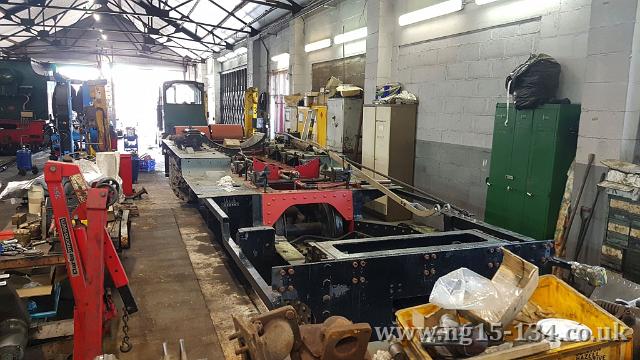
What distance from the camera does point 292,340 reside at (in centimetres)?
150

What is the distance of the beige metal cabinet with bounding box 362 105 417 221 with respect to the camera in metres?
7.19

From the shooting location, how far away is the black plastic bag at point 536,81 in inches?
182

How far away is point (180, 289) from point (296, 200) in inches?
54.4

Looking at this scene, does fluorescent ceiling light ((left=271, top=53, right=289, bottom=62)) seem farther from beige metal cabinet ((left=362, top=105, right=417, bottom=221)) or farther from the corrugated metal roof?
beige metal cabinet ((left=362, top=105, right=417, bottom=221))

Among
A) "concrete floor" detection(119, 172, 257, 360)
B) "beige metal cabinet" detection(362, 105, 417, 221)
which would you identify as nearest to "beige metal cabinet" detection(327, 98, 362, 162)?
"beige metal cabinet" detection(362, 105, 417, 221)

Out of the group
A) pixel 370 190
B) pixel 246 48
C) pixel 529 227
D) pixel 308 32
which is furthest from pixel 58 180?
pixel 246 48

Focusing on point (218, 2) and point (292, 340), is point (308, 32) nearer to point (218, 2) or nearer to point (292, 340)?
point (218, 2)

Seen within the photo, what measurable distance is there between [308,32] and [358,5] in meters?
2.83

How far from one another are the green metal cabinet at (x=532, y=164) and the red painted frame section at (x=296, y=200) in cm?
191

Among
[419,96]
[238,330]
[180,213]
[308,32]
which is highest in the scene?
[308,32]

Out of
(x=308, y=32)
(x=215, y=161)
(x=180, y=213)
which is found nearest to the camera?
(x=215, y=161)

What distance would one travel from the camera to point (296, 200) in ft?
14.0

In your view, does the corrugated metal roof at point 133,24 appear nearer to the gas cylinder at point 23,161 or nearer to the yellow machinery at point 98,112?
the yellow machinery at point 98,112

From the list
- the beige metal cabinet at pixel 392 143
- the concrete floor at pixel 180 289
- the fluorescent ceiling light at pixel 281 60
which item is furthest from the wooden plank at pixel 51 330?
the fluorescent ceiling light at pixel 281 60
